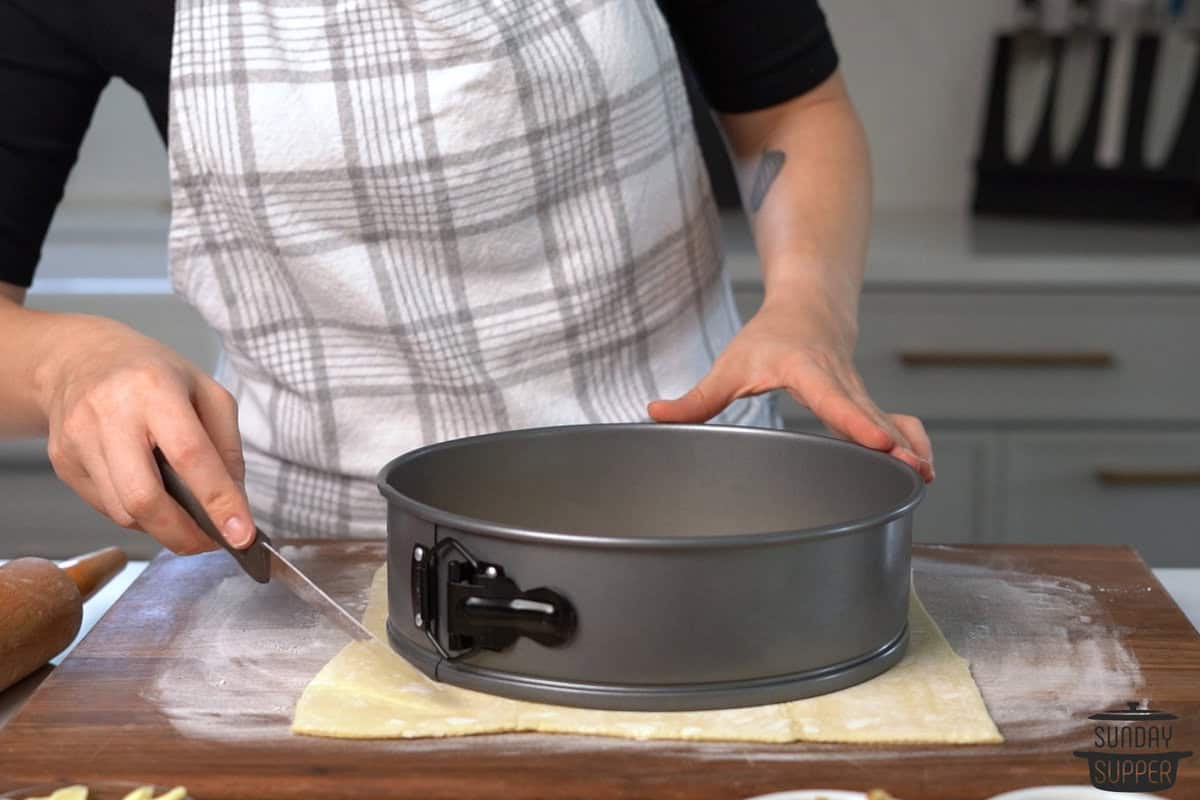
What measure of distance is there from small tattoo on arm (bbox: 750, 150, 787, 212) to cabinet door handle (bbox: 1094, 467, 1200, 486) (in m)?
0.79

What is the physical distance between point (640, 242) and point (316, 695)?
1.43 feet

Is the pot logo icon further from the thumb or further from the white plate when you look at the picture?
the thumb

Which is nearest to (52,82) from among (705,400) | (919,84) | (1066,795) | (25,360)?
(25,360)

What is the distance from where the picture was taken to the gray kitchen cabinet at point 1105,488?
1.69 metres

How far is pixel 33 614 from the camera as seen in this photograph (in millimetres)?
723

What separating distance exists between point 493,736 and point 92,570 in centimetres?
33

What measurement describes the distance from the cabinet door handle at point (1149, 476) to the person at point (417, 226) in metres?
0.80

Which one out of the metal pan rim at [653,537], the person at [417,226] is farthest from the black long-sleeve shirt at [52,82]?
the metal pan rim at [653,537]

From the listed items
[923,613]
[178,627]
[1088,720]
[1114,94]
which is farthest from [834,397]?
[1114,94]

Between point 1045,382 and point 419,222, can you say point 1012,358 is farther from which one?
point 419,222

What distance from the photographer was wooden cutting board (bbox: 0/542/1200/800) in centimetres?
58

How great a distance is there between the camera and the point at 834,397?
826 mm

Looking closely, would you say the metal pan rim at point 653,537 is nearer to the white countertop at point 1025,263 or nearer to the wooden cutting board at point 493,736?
the wooden cutting board at point 493,736

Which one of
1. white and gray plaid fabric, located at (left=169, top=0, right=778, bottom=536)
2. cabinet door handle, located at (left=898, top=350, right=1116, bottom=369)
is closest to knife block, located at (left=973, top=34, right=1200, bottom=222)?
cabinet door handle, located at (left=898, top=350, right=1116, bottom=369)
